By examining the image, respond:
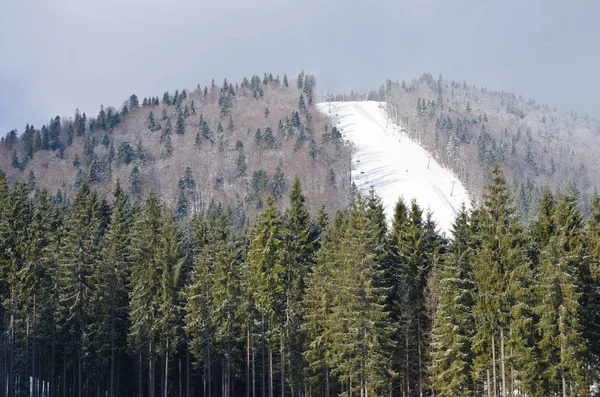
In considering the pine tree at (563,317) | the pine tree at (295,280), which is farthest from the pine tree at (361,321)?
the pine tree at (563,317)

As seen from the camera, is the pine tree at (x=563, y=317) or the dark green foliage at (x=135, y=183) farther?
the dark green foliage at (x=135, y=183)

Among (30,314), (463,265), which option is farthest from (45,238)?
(463,265)

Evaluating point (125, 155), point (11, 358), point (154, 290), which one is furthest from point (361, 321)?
point (125, 155)

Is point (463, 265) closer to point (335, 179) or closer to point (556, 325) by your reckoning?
point (556, 325)

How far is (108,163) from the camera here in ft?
641

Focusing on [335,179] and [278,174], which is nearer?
[278,174]

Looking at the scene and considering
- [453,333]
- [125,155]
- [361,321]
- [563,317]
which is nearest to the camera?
[563,317]

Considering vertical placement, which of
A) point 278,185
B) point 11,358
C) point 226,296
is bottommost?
point 11,358

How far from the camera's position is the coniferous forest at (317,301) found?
127 ft

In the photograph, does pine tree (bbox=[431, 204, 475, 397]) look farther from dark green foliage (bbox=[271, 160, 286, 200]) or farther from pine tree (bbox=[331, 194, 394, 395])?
dark green foliage (bbox=[271, 160, 286, 200])

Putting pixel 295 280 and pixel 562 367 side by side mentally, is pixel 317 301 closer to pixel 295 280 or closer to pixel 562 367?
pixel 295 280

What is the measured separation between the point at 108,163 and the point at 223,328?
15581cm

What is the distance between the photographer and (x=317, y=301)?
47906mm

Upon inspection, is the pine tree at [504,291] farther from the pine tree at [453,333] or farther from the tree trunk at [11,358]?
the tree trunk at [11,358]
